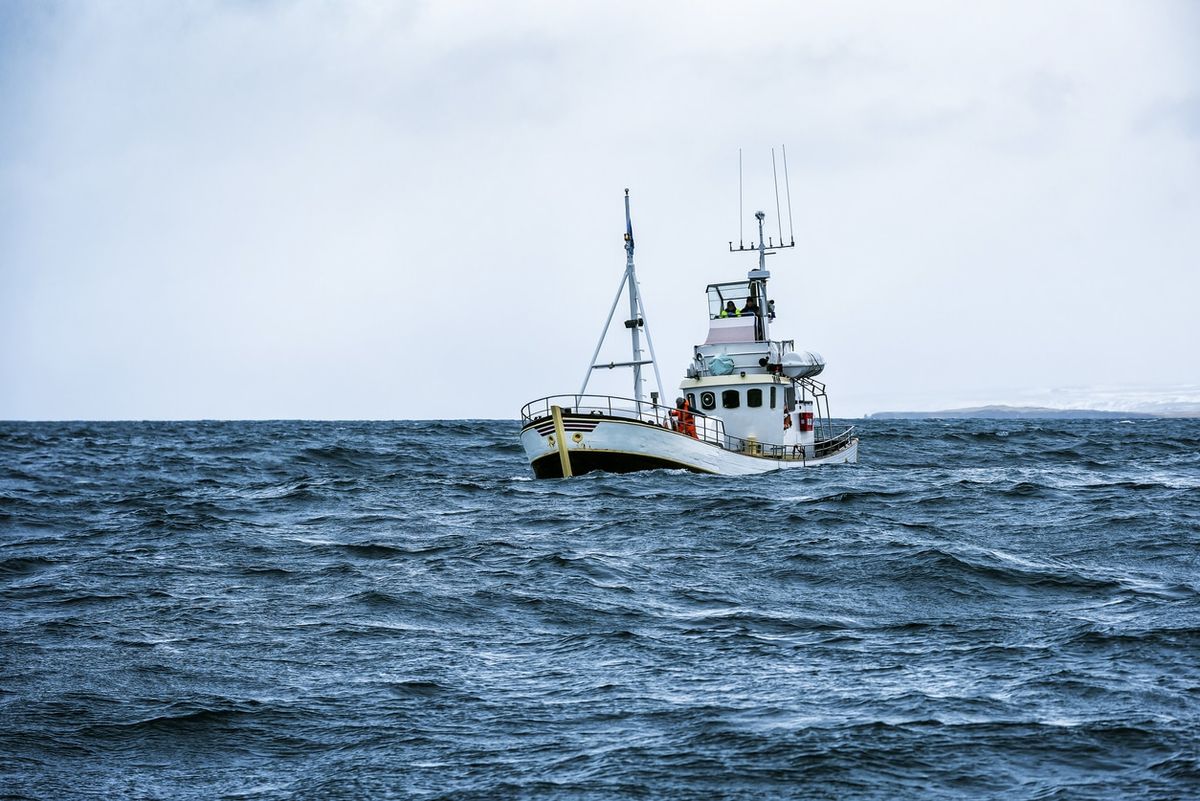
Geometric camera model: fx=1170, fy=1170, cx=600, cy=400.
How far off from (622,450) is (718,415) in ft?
18.4

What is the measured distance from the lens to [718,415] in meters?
34.7

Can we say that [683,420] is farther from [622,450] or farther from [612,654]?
[612,654]

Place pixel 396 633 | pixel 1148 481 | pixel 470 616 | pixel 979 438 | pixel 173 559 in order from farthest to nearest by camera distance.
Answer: pixel 979 438 → pixel 1148 481 → pixel 173 559 → pixel 470 616 → pixel 396 633

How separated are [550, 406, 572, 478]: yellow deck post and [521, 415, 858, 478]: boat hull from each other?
3.0 inches

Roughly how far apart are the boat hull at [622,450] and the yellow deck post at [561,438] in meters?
0.08

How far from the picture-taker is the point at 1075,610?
1209 centimetres

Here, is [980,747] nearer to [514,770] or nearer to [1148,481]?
[514,770]

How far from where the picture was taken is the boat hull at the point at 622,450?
29766 millimetres

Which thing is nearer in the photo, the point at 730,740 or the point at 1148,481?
the point at 730,740

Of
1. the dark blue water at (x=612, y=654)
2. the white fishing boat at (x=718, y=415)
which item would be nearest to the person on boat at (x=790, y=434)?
the white fishing boat at (x=718, y=415)

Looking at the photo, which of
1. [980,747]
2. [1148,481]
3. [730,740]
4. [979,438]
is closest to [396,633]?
[730,740]

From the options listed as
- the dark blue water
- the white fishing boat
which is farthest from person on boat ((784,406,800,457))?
the dark blue water

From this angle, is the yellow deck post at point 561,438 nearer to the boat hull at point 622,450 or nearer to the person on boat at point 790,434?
the boat hull at point 622,450

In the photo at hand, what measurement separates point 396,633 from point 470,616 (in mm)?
1080
